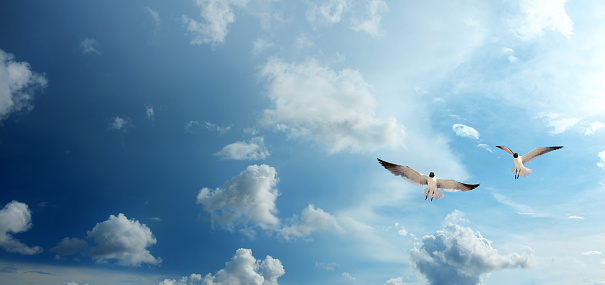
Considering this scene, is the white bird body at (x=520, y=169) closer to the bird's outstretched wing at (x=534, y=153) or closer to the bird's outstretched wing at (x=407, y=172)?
the bird's outstretched wing at (x=534, y=153)

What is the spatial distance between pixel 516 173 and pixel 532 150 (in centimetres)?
352

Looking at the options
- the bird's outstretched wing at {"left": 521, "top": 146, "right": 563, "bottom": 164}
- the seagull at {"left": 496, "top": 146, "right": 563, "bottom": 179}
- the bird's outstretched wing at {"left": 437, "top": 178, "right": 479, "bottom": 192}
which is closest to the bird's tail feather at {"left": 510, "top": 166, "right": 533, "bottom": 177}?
the seagull at {"left": 496, "top": 146, "right": 563, "bottom": 179}

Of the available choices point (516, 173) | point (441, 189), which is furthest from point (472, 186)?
point (516, 173)

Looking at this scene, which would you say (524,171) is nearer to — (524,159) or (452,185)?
(524,159)

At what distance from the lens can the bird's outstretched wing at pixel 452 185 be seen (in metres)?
41.0

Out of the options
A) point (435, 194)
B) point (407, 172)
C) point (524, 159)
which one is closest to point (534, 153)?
point (524, 159)

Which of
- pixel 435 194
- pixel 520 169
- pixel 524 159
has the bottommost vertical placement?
pixel 435 194

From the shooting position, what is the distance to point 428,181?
4166cm

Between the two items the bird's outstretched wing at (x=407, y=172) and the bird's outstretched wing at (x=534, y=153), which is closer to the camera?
the bird's outstretched wing at (x=407, y=172)

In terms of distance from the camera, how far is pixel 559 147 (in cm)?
4100

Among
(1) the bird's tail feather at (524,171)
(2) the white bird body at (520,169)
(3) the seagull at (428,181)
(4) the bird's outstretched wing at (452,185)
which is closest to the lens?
(4) the bird's outstretched wing at (452,185)

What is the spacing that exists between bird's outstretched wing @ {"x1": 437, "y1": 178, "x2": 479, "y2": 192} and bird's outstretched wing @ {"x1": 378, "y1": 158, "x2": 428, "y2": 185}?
1.82 meters

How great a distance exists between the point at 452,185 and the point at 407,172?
5.76 m

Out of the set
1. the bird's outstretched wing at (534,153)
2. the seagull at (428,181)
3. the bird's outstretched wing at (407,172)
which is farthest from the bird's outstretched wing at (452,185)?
the bird's outstretched wing at (534,153)
